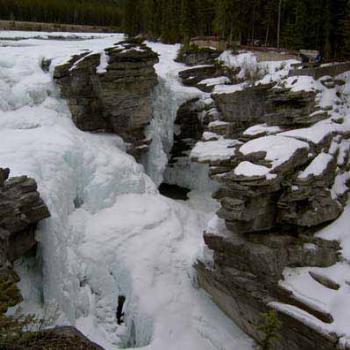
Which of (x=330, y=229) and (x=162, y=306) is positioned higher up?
(x=330, y=229)

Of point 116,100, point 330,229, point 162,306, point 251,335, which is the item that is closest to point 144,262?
point 162,306

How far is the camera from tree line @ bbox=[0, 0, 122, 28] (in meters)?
61.2

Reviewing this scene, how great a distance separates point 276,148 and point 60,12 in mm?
61787

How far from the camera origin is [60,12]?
6812 cm

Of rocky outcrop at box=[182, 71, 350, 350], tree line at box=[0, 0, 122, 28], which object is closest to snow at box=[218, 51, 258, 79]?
rocky outcrop at box=[182, 71, 350, 350]

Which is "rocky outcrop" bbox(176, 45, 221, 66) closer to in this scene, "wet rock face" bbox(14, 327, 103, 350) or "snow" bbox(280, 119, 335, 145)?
"snow" bbox(280, 119, 335, 145)

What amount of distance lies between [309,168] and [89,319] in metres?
8.30

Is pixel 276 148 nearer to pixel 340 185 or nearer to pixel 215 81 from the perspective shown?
pixel 340 185

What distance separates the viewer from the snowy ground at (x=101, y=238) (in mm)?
13820

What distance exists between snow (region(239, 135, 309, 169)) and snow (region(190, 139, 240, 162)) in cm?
542

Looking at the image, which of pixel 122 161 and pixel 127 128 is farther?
pixel 127 128

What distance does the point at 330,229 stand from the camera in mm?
14430

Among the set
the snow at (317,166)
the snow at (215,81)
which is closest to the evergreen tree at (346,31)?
the snow at (215,81)

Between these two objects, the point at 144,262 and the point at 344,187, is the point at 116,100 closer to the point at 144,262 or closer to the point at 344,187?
the point at 144,262
